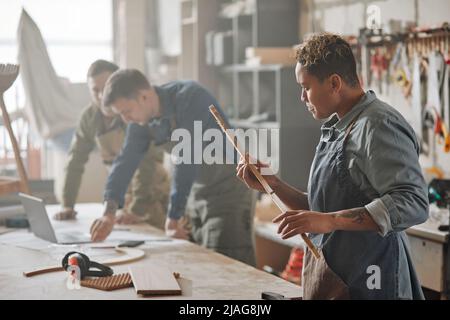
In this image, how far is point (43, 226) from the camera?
10.5 ft

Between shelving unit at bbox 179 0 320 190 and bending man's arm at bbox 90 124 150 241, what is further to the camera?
shelving unit at bbox 179 0 320 190

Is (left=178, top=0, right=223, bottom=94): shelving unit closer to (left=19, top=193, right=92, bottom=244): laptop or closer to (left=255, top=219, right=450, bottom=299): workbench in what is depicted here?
(left=255, top=219, right=450, bottom=299): workbench

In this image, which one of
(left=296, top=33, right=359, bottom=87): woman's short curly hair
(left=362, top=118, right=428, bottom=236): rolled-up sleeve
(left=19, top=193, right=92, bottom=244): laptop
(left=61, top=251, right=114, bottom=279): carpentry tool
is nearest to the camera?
(left=362, top=118, right=428, bottom=236): rolled-up sleeve

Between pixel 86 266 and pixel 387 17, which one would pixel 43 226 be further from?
pixel 387 17

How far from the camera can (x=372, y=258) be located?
79.4 inches

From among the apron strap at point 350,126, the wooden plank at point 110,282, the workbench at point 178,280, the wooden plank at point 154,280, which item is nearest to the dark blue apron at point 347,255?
the apron strap at point 350,126

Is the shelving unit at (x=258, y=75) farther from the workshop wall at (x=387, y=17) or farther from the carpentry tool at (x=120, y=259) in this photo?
the carpentry tool at (x=120, y=259)

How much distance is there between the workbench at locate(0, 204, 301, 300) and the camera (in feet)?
7.53

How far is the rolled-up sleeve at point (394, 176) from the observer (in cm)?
179

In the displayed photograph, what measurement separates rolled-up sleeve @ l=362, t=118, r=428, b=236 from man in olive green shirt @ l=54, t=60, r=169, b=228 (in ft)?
7.08

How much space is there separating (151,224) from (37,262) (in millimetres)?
1194

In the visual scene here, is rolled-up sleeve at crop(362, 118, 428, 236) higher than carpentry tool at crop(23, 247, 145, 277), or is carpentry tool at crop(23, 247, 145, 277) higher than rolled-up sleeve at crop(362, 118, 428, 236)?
rolled-up sleeve at crop(362, 118, 428, 236)

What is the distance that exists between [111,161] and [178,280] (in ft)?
5.84

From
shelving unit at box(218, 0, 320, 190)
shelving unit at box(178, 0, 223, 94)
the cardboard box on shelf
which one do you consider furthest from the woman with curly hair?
shelving unit at box(178, 0, 223, 94)
